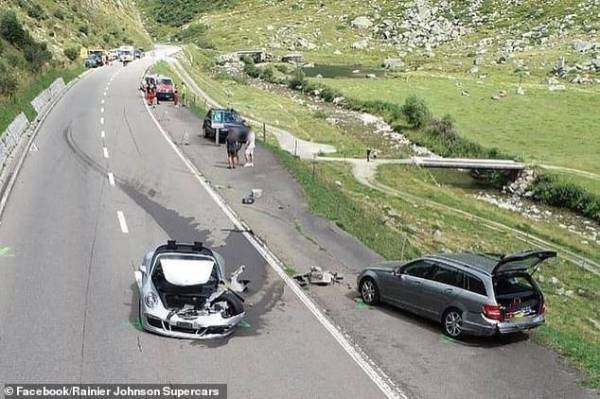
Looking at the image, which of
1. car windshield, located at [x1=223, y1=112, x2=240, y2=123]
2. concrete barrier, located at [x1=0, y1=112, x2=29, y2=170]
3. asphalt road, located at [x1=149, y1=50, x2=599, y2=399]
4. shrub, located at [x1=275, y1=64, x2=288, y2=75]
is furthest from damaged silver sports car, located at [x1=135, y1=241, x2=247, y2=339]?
shrub, located at [x1=275, y1=64, x2=288, y2=75]

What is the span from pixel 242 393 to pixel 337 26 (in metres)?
160

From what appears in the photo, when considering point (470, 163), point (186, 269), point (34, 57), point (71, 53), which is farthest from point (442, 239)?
point (71, 53)

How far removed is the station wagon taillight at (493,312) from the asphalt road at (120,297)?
285cm

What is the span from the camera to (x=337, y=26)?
541ft

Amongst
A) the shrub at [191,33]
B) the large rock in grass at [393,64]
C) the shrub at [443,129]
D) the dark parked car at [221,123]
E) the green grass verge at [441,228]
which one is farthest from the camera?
the shrub at [191,33]

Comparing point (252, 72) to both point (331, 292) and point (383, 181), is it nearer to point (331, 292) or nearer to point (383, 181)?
point (383, 181)

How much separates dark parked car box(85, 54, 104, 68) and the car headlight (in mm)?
66617

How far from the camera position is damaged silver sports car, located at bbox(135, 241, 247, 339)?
1295cm

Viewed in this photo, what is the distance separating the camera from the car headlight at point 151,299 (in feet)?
43.0

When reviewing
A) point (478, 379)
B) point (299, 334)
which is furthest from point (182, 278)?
point (478, 379)

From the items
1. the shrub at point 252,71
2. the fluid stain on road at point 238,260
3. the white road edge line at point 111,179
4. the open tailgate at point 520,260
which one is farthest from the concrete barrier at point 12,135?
the shrub at point 252,71

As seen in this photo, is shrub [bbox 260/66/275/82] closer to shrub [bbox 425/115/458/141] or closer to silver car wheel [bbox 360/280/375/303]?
shrub [bbox 425/115/458/141]

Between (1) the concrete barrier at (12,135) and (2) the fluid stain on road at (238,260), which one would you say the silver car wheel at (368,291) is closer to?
(2) the fluid stain on road at (238,260)

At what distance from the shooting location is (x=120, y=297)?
49.4ft
